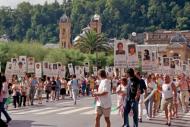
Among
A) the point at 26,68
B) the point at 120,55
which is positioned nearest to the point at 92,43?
the point at 26,68

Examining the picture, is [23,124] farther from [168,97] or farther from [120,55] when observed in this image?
[120,55]

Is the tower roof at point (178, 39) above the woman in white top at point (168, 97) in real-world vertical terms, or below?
above

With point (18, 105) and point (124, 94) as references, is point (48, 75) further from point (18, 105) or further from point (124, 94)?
point (124, 94)

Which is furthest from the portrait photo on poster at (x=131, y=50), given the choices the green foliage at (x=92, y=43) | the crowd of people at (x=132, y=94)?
the green foliage at (x=92, y=43)

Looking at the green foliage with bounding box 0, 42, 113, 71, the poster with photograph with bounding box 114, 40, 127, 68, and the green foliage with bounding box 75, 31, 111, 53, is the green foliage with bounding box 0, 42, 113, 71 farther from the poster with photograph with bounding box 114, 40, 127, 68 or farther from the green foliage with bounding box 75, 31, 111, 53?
the poster with photograph with bounding box 114, 40, 127, 68

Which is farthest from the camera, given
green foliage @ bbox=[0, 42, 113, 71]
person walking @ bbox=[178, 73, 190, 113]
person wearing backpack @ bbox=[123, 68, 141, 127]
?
green foliage @ bbox=[0, 42, 113, 71]

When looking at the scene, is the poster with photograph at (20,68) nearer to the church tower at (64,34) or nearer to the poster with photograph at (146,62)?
the poster with photograph at (146,62)

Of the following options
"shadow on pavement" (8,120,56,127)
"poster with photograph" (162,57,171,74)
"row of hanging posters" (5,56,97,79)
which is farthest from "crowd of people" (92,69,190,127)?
"row of hanging posters" (5,56,97,79)

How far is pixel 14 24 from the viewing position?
19625cm

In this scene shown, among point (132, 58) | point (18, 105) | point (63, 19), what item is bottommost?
point (18, 105)

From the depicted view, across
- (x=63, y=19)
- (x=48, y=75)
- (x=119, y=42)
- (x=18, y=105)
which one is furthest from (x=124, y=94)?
(x=63, y=19)

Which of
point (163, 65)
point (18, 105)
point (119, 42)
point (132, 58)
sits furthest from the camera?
point (163, 65)

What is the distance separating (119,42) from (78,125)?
5.44 metres

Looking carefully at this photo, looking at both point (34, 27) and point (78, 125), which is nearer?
point (78, 125)
